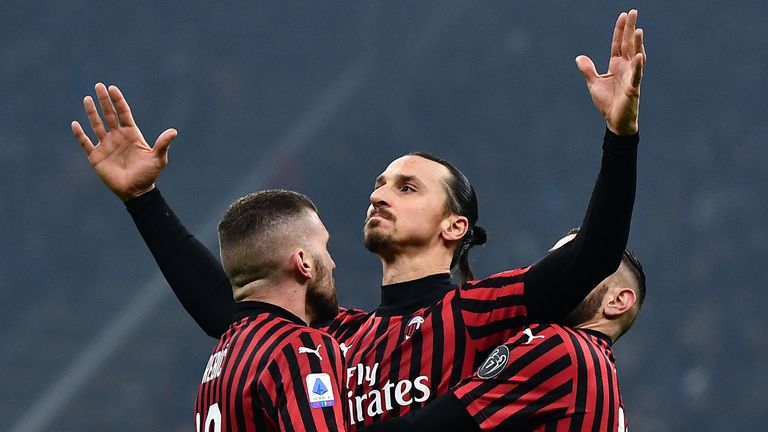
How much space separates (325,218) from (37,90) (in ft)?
11.9

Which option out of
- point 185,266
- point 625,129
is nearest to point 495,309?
point 625,129

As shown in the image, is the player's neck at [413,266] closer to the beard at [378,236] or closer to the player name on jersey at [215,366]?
the beard at [378,236]

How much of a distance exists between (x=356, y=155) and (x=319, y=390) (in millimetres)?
10068

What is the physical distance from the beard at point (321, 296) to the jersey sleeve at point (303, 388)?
25cm

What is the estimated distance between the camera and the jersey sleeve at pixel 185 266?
3541mm

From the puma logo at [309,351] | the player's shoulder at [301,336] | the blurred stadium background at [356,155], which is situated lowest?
the puma logo at [309,351]

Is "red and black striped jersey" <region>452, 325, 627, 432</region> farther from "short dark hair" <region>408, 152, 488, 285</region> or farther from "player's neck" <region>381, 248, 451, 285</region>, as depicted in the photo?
"short dark hair" <region>408, 152, 488, 285</region>

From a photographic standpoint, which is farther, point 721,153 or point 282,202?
point 721,153

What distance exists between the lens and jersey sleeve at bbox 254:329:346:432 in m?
2.63

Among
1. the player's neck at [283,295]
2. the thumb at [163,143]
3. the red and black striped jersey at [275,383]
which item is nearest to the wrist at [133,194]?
the thumb at [163,143]

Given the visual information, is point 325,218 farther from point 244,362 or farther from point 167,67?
point 244,362

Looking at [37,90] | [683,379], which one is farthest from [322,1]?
[683,379]

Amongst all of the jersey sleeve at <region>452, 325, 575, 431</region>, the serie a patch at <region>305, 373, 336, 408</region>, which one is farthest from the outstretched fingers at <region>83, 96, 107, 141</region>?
the jersey sleeve at <region>452, 325, 575, 431</region>

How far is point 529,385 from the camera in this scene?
3031mm
